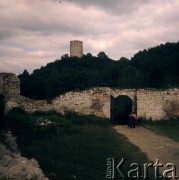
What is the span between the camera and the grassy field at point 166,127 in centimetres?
1476

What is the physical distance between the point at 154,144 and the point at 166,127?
4666 mm

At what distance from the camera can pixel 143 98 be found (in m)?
18.7

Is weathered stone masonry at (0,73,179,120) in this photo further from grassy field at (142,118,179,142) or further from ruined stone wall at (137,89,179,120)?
grassy field at (142,118,179,142)

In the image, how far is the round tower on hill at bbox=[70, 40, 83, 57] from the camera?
2251 inches

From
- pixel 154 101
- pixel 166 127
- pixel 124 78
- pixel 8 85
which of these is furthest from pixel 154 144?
pixel 124 78

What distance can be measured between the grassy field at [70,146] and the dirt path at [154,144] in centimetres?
39

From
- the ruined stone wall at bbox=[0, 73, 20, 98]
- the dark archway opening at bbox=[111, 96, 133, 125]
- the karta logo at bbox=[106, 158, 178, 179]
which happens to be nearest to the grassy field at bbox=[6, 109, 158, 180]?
the karta logo at bbox=[106, 158, 178, 179]

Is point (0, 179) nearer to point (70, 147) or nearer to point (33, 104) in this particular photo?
point (70, 147)

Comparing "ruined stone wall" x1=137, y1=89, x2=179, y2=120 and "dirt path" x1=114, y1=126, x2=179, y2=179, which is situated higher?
"ruined stone wall" x1=137, y1=89, x2=179, y2=120

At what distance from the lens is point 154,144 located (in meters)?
12.5

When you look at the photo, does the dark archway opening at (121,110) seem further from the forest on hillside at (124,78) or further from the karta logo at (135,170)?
the karta logo at (135,170)

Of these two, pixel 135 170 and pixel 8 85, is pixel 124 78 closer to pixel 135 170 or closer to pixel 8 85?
pixel 8 85

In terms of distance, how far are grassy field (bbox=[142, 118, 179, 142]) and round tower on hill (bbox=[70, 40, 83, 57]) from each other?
39980 mm

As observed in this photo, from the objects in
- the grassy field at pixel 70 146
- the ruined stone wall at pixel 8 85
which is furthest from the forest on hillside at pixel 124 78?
the grassy field at pixel 70 146
